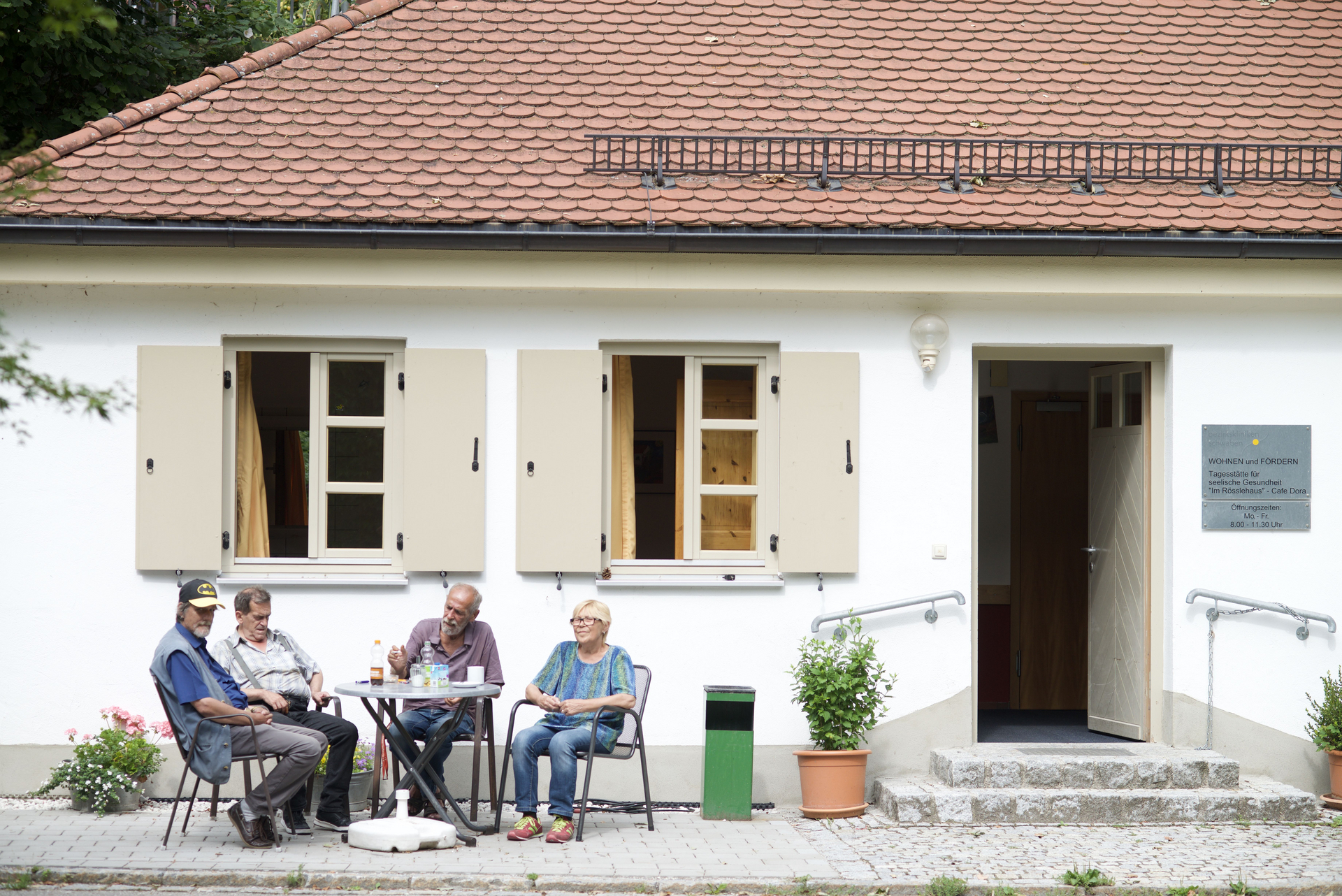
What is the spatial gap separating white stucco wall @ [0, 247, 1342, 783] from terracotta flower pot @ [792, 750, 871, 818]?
0.42m

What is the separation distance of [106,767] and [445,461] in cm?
259

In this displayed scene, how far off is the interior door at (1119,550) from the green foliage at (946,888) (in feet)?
9.74

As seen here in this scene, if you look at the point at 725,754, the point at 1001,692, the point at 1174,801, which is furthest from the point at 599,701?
the point at 1001,692

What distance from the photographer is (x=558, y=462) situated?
26.1 ft

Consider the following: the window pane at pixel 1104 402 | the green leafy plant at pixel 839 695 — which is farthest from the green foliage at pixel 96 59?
the window pane at pixel 1104 402

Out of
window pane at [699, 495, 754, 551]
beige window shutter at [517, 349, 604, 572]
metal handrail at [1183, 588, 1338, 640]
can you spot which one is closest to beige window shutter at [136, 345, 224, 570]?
beige window shutter at [517, 349, 604, 572]

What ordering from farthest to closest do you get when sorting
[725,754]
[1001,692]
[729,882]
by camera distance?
[1001,692], [725,754], [729,882]

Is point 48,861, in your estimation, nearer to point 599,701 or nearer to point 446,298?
point 599,701

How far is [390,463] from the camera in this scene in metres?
8.04

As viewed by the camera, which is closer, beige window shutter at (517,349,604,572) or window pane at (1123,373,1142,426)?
beige window shutter at (517,349,604,572)

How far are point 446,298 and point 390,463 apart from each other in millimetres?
1092

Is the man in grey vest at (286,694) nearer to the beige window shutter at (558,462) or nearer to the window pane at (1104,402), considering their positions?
the beige window shutter at (558,462)

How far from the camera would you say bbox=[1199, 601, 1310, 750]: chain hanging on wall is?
809 cm

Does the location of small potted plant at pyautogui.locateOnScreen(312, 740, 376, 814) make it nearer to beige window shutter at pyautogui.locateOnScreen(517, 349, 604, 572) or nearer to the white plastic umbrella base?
the white plastic umbrella base
